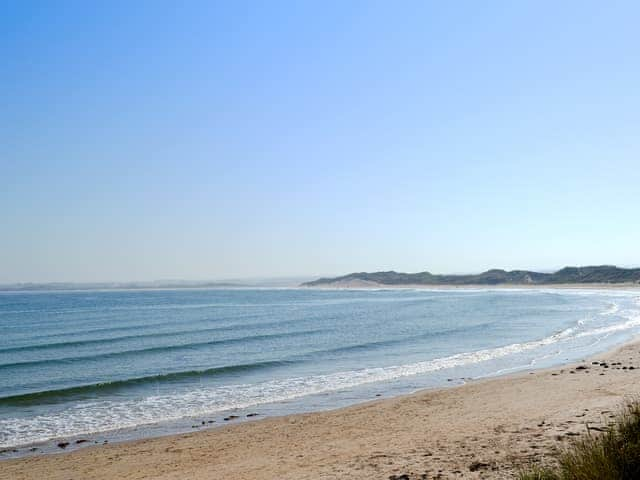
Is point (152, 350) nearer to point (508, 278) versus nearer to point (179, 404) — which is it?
point (179, 404)

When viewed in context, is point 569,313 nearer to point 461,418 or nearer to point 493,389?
point 493,389

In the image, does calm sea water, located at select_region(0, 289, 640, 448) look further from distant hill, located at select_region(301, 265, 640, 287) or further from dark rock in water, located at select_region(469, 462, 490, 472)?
distant hill, located at select_region(301, 265, 640, 287)

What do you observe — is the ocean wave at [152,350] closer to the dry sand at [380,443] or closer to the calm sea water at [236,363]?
the calm sea water at [236,363]

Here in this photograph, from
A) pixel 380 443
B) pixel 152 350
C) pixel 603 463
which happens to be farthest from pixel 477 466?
pixel 152 350

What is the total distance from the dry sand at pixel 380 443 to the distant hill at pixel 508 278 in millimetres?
97325

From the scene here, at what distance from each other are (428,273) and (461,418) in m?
163

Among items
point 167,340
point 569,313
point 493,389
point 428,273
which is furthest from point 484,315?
point 428,273

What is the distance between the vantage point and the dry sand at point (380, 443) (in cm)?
858

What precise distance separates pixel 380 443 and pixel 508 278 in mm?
134709

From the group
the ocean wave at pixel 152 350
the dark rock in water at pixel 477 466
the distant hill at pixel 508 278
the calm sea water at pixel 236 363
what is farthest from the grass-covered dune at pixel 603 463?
the distant hill at pixel 508 278

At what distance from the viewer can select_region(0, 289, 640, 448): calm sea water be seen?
47.4 ft

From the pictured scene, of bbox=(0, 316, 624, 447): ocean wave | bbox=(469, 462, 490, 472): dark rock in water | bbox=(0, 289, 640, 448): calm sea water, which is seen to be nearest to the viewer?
bbox=(469, 462, 490, 472): dark rock in water

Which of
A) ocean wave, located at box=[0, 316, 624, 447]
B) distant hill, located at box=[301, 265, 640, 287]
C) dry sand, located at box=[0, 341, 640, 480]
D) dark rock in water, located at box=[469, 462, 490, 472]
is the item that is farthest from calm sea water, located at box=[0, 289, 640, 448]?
distant hill, located at box=[301, 265, 640, 287]

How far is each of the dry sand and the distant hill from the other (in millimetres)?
97325
